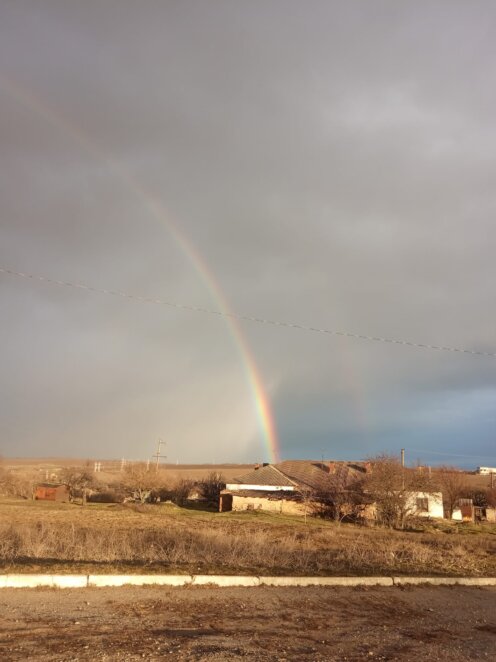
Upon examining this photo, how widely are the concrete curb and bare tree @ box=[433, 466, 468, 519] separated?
57737mm

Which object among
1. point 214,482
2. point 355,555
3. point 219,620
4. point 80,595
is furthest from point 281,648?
point 214,482

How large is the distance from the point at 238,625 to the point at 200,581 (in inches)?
114

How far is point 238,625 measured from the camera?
835cm

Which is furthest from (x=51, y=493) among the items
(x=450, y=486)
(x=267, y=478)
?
(x=450, y=486)

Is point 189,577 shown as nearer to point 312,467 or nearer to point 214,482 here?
point 214,482

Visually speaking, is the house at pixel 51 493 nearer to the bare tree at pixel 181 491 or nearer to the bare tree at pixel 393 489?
the bare tree at pixel 181 491

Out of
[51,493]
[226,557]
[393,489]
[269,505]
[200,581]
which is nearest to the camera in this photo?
[200,581]

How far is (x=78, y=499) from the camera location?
234ft

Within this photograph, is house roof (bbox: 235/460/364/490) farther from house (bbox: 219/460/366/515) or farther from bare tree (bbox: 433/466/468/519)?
bare tree (bbox: 433/466/468/519)

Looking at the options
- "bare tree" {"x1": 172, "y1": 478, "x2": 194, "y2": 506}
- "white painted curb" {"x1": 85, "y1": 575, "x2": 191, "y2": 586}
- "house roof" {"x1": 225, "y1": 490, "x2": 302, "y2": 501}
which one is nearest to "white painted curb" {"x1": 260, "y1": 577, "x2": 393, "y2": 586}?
"white painted curb" {"x1": 85, "y1": 575, "x2": 191, "y2": 586}

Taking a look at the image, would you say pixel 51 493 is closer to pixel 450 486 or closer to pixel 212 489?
pixel 212 489

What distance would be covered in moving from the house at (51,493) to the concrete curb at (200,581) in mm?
61335

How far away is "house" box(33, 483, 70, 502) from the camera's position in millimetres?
68062

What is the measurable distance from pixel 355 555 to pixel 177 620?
9.32m
